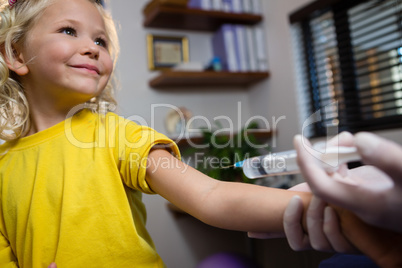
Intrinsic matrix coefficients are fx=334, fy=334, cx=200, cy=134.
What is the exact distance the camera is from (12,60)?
893 mm

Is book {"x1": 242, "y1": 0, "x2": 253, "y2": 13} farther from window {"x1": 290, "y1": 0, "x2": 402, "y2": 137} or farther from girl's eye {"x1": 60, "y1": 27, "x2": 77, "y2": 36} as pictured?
girl's eye {"x1": 60, "y1": 27, "x2": 77, "y2": 36}

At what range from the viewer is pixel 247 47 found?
242 cm

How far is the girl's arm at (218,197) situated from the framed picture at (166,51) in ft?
5.69

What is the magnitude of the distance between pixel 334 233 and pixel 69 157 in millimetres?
625

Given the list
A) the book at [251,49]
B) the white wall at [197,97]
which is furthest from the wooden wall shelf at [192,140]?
the book at [251,49]

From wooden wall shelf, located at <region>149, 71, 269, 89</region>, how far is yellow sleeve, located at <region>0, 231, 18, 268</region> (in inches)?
57.0

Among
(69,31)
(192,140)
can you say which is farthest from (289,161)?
(192,140)

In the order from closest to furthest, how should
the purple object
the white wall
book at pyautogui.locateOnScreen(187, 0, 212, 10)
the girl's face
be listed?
1. the purple object
2. the girl's face
3. the white wall
4. book at pyautogui.locateOnScreen(187, 0, 212, 10)

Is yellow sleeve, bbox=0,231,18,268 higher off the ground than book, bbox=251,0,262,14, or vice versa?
book, bbox=251,0,262,14

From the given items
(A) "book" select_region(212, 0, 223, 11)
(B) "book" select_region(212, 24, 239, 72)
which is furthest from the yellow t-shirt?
(A) "book" select_region(212, 0, 223, 11)

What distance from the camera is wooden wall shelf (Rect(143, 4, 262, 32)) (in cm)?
216

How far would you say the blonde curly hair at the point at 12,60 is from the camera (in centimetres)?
85

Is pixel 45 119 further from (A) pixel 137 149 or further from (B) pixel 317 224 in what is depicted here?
(B) pixel 317 224

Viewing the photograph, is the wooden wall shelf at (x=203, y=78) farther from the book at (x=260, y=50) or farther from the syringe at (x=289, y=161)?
the syringe at (x=289, y=161)
